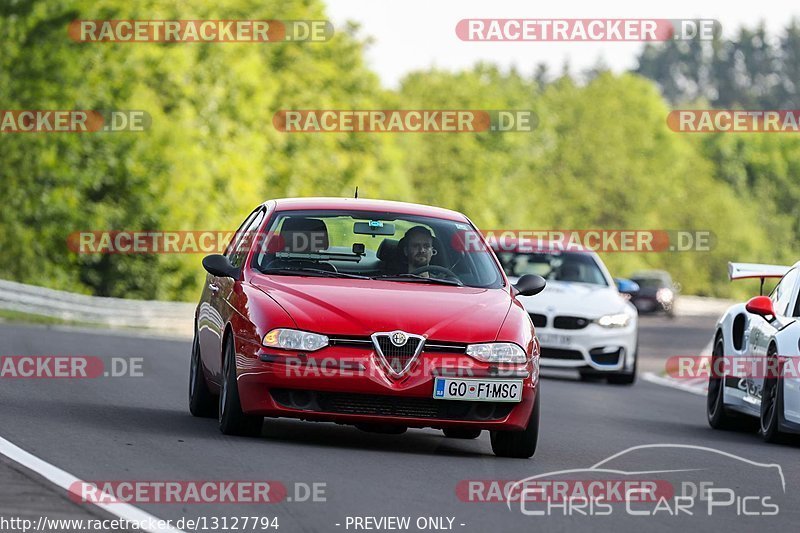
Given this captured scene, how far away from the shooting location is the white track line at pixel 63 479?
306 inches

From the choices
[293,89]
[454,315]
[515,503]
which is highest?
[293,89]

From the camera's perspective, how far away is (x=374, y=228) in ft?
40.3

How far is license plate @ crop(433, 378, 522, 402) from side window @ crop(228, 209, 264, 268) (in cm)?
198

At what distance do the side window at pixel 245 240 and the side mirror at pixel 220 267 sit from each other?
225mm

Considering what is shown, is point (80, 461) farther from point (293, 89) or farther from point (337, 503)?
point (293, 89)

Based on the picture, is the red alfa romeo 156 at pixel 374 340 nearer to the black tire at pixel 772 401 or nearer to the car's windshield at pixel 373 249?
the car's windshield at pixel 373 249

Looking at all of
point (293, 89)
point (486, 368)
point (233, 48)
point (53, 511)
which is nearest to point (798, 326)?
point (486, 368)

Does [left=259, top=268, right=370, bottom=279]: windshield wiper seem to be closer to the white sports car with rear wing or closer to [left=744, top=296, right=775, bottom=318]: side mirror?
A: the white sports car with rear wing

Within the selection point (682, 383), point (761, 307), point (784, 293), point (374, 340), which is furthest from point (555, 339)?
point (374, 340)

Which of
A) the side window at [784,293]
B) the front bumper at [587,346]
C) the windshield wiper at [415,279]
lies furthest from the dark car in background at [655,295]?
the windshield wiper at [415,279]

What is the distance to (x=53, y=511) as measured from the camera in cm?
794

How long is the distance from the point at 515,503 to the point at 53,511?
2.34 meters

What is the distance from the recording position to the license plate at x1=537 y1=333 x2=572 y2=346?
22641 mm

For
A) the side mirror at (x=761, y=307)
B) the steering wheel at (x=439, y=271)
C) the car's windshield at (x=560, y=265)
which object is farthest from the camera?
the car's windshield at (x=560, y=265)
